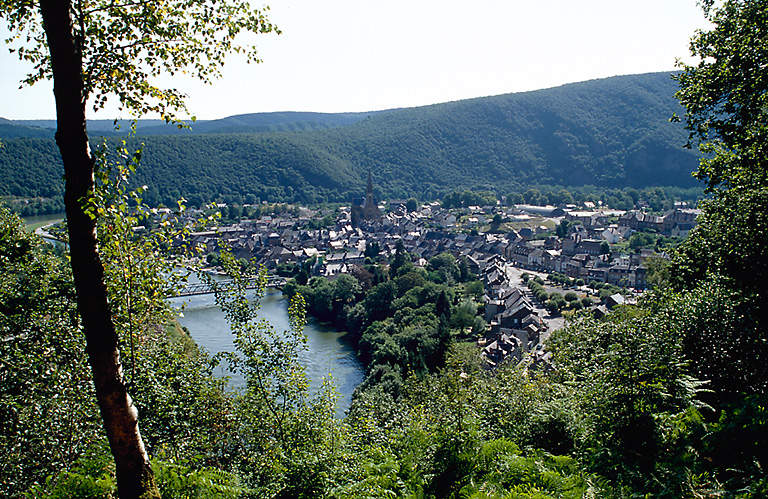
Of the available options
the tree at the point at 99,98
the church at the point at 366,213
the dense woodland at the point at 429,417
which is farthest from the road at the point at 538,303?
the church at the point at 366,213

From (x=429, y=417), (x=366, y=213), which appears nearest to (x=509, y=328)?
(x=429, y=417)

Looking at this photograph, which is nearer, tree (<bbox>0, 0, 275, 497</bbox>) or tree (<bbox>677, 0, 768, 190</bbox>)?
tree (<bbox>0, 0, 275, 497</bbox>)

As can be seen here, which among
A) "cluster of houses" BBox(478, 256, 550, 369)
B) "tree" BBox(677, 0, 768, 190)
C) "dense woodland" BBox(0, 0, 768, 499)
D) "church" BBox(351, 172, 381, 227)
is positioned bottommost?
"cluster of houses" BBox(478, 256, 550, 369)

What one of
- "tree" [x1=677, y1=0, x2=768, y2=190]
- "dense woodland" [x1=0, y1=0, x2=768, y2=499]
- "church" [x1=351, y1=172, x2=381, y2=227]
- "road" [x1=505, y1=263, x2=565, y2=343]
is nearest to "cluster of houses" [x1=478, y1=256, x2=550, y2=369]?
"road" [x1=505, y1=263, x2=565, y2=343]

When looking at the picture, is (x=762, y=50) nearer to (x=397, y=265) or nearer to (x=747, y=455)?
(x=747, y=455)

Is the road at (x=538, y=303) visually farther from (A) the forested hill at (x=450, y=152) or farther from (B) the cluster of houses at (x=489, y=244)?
(A) the forested hill at (x=450, y=152)

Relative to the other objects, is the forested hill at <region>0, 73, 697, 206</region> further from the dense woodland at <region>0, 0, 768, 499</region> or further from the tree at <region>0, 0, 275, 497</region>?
the tree at <region>0, 0, 275, 497</region>

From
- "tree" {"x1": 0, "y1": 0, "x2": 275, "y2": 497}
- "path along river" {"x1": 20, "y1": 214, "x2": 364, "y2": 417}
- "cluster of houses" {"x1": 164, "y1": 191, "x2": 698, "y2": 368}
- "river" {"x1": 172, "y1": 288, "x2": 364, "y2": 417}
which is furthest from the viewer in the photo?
"cluster of houses" {"x1": 164, "y1": 191, "x2": 698, "y2": 368}
